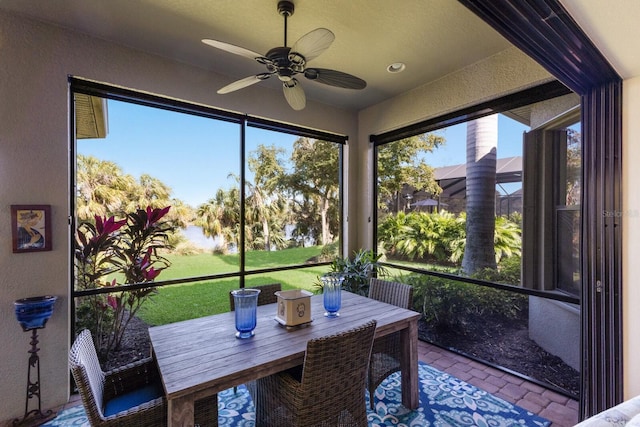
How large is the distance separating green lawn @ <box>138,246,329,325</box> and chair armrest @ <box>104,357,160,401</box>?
1.16 meters

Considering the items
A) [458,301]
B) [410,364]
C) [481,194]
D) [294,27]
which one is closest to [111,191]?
[294,27]

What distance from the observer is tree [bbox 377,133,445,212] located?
3475mm

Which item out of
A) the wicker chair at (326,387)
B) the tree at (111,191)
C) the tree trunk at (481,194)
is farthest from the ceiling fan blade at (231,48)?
the tree trunk at (481,194)

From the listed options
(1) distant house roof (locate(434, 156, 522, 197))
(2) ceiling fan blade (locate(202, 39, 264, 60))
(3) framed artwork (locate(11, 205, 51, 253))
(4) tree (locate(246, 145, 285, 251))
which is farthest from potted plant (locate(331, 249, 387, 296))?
(3) framed artwork (locate(11, 205, 51, 253))

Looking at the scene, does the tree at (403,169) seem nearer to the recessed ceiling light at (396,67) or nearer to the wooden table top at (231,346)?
the recessed ceiling light at (396,67)

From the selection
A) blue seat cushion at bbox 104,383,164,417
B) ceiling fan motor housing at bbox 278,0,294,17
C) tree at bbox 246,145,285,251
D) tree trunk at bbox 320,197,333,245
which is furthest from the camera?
tree trunk at bbox 320,197,333,245

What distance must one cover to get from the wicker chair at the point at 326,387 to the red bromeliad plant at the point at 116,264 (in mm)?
1715

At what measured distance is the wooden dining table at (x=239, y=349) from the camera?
1.32 metres

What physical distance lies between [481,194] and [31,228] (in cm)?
394

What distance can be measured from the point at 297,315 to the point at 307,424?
626mm

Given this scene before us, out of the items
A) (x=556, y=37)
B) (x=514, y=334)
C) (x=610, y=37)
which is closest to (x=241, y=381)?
(x=556, y=37)

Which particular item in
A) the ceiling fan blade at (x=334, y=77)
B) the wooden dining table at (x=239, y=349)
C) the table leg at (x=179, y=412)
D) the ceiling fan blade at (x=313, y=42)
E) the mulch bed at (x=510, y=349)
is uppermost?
the ceiling fan blade at (x=313, y=42)

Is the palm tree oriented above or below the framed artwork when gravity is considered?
above

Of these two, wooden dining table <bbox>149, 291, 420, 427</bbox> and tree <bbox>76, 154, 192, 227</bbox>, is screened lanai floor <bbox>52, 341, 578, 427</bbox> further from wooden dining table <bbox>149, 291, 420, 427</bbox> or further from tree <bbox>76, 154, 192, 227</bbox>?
tree <bbox>76, 154, 192, 227</bbox>
